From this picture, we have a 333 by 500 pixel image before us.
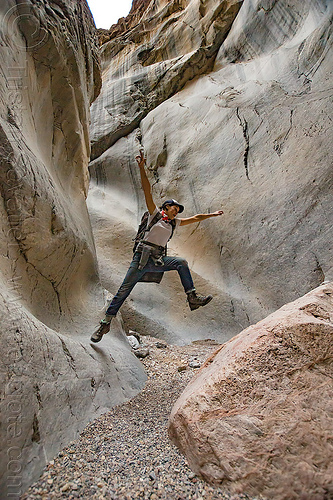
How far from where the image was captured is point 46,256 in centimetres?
337

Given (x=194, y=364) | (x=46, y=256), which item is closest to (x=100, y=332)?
(x=46, y=256)

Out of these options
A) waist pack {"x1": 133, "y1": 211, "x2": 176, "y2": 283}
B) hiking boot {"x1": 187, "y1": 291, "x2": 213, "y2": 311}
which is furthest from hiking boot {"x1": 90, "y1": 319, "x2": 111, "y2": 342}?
hiking boot {"x1": 187, "y1": 291, "x2": 213, "y2": 311}

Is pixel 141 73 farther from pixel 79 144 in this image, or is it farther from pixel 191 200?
pixel 79 144

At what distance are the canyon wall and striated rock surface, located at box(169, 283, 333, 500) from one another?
4602 millimetres

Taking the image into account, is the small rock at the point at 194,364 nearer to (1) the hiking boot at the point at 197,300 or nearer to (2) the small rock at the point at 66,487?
(1) the hiking boot at the point at 197,300

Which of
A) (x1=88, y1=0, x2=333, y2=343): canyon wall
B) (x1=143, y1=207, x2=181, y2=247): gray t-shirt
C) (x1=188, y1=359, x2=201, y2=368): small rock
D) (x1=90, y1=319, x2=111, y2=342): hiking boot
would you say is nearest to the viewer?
(x1=90, y1=319, x2=111, y2=342): hiking boot

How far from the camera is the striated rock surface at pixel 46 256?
75.7 inches

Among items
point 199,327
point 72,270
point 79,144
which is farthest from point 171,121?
point 72,270

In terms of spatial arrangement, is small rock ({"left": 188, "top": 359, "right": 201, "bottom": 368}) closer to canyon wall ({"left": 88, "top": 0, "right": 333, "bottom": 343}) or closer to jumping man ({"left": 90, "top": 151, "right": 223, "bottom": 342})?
jumping man ({"left": 90, "top": 151, "right": 223, "bottom": 342})

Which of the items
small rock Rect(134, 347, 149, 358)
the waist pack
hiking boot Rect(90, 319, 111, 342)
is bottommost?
small rock Rect(134, 347, 149, 358)

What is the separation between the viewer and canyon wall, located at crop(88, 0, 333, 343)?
6.49 m

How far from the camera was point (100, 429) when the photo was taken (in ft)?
7.66

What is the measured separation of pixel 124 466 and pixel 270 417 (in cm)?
97

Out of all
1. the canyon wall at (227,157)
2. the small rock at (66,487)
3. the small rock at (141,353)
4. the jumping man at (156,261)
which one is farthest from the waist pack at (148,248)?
the canyon wall at (227,157)
